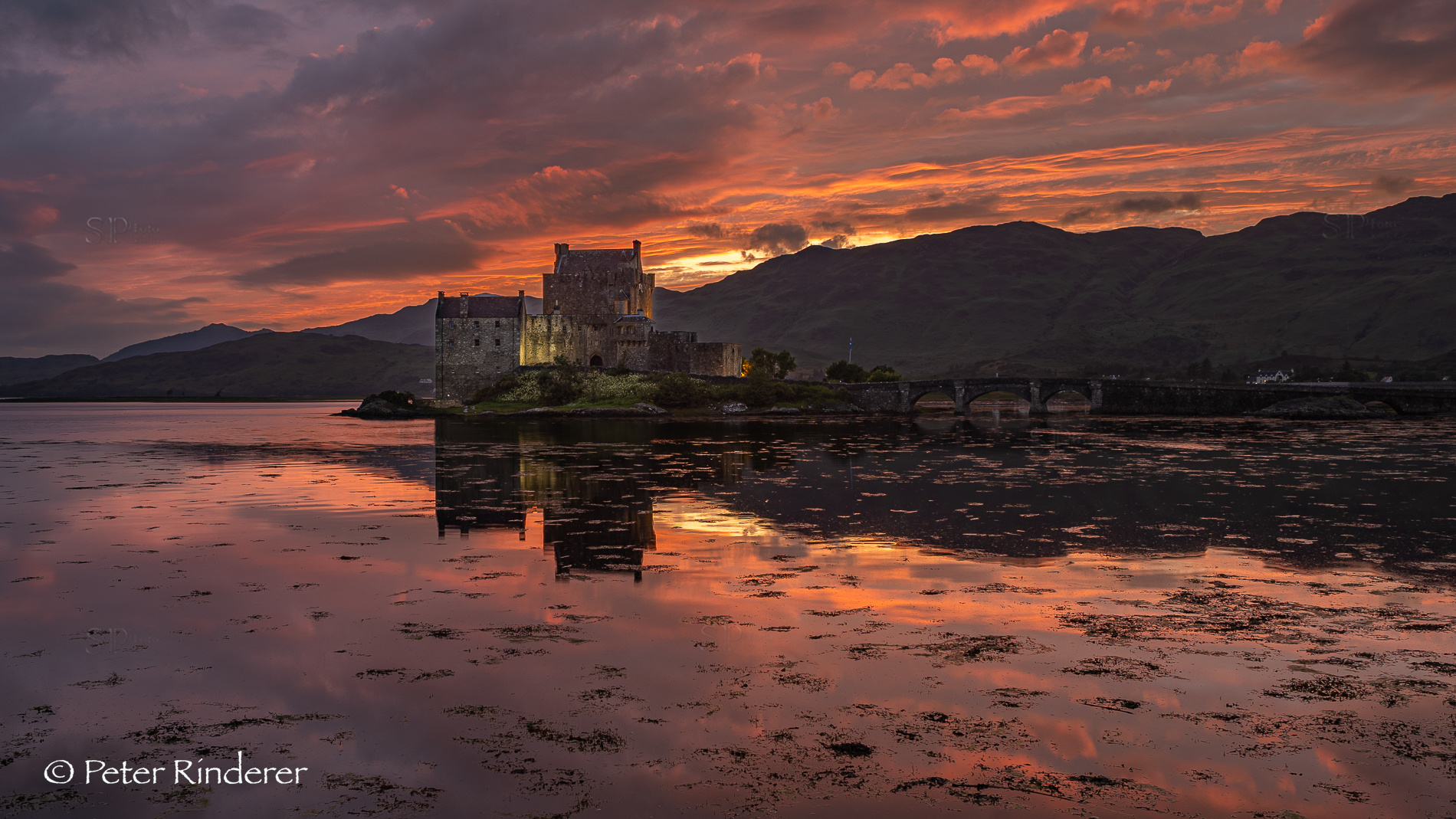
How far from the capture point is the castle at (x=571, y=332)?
111875 mm

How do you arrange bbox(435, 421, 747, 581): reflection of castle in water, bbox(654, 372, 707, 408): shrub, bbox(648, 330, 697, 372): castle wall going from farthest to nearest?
bbox(648, 330, 697, 372): castle wall → bbox(654, 372, 707, 408): shrub → bbox(435, 421, 747, 581): reflection of castle in water

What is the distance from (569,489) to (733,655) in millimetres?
21099

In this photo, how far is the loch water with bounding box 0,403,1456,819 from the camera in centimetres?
809

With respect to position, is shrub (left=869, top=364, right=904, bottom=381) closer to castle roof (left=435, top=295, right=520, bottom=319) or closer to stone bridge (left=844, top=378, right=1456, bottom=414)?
stone bridge (left=844, top=378, right=1456, bottom=414)

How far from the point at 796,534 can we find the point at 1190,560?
367 inches

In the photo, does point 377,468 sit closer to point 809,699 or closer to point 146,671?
point 146,671

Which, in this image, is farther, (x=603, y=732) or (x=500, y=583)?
(x=500, y=583)

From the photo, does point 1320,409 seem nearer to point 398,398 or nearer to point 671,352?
point 671,352

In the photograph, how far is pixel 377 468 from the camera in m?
41.4

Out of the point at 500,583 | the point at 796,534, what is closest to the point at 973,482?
the point at 796,534

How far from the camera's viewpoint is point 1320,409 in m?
103

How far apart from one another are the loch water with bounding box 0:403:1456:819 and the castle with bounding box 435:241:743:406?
83.3 m

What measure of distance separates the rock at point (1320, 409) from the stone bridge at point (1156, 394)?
1.53 m

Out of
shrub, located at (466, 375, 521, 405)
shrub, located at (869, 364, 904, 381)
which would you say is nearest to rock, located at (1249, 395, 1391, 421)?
shrub, located at (869, 364, 904, 381)
